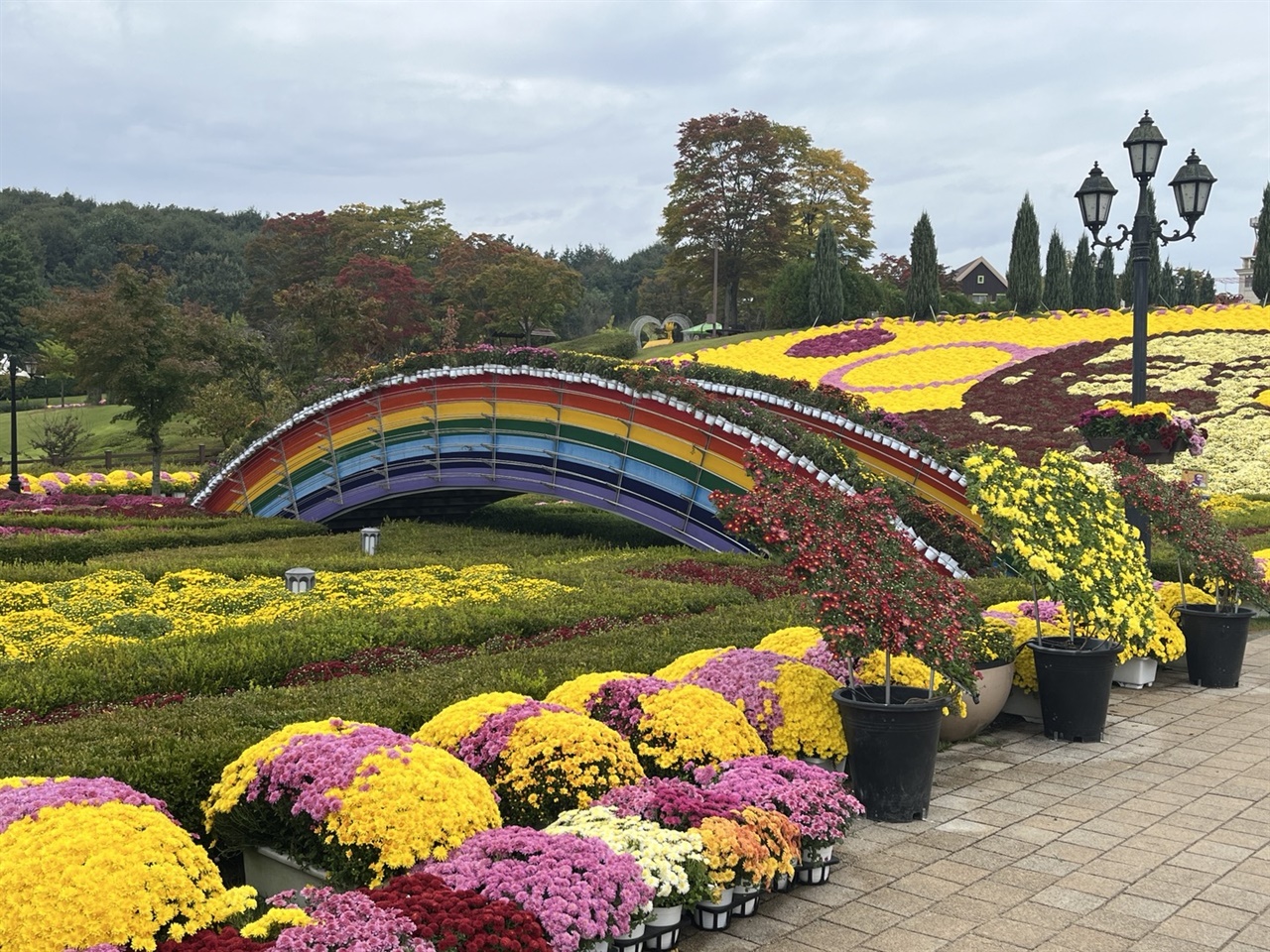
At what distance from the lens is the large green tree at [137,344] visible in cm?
2617

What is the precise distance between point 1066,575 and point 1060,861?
253cm

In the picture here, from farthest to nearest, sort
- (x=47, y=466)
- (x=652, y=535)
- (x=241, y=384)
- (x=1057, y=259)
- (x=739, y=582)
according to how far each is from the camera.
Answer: (x=1057, y=259)
(x=47, y=466)
(x=241, y=384)
(x=652, y=535)
(x=739, y=582)

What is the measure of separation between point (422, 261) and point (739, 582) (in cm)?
5409

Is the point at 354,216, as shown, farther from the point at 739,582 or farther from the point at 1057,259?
the point at 739,582

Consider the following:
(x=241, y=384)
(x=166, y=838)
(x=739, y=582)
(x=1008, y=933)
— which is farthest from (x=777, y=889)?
(x=241, y=384)

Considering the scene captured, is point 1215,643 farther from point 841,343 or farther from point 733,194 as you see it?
point 733,194

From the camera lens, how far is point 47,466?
114 ft

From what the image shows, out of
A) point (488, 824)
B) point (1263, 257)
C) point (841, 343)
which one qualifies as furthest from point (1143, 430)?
point (1263, 257)

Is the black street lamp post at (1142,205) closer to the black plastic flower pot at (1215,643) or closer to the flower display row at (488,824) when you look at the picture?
the black plastic flower pot at (1215,643)

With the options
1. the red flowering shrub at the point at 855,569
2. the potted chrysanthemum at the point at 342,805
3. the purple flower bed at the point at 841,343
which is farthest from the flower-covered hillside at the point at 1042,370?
the potted chrysanthemum at the point at 342,805

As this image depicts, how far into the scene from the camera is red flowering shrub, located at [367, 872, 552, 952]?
3.60 meters

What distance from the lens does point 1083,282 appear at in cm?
4938

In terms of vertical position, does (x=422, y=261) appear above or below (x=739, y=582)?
above

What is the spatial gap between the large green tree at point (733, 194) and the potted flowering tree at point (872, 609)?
49.7m
